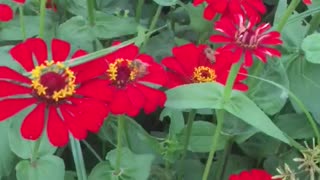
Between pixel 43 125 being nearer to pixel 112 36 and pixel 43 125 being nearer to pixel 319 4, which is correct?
pixel 112 36

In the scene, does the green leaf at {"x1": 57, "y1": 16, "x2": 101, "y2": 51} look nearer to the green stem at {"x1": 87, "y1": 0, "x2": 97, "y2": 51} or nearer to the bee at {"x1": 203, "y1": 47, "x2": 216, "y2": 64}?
the green stem at {"x1": 87, "y1": 0, "x2": 97, "y2": 51}

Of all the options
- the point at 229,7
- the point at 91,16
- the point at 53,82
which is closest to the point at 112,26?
the point at 91,16

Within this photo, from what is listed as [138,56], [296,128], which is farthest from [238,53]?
[296,128]

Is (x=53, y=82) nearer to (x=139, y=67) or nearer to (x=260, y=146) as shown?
(x=139, y=67)

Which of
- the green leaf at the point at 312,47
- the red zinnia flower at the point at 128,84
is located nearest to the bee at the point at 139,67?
the red zinnia flower at the point at 128,84

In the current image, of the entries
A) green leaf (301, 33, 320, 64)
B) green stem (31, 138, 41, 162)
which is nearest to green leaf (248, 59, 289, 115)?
green leaf (301, 33, 320, 64)

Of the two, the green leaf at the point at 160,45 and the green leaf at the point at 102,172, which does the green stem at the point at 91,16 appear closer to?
the green leaf at the point at 160,45
